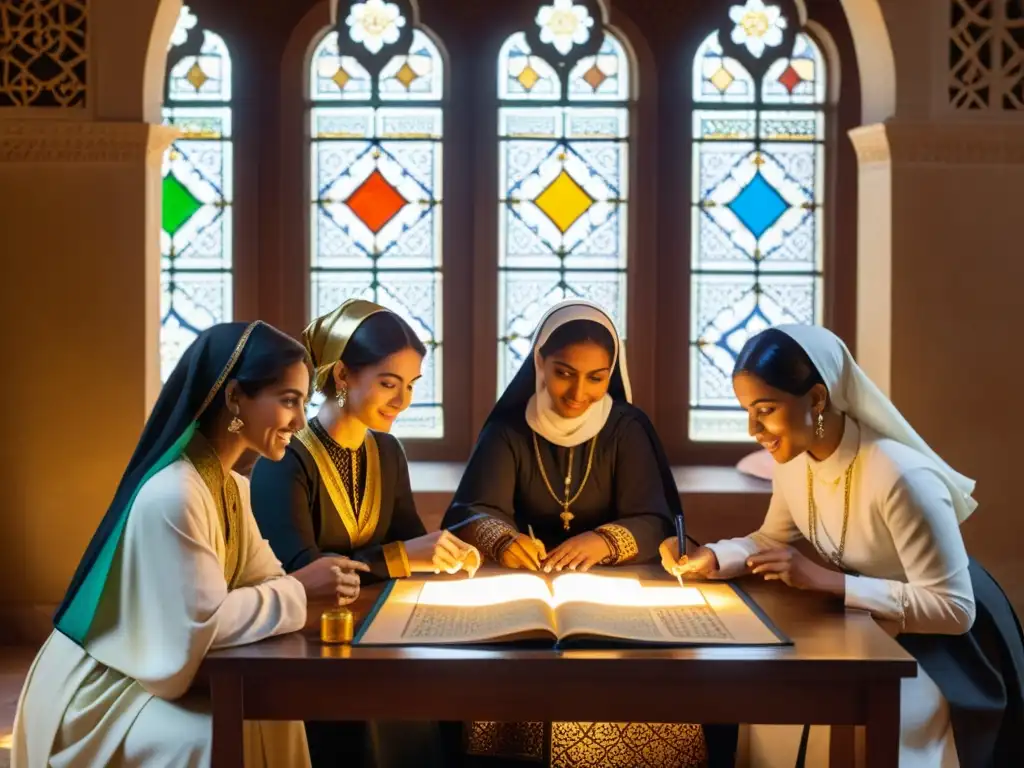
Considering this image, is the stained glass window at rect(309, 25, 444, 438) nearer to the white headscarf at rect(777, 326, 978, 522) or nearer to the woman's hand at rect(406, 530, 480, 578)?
the woman's hand at rect(406, 530, 480, 578)

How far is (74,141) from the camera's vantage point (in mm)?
5473

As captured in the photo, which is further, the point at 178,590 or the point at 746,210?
the point at 746,210

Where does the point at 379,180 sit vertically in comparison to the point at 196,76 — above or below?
below

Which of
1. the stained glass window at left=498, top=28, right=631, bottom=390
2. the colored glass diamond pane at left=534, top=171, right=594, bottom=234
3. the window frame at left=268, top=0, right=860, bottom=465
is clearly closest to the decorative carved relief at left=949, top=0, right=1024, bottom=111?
the window frame at left=268, top=0, right=860, bottom=465

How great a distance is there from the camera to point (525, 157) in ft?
22.3

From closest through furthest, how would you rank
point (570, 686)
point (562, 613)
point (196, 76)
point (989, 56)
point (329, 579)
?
point (570, 686) → point (562, 613) → point (329, 579) → point (989, 56) → point (196, 76)

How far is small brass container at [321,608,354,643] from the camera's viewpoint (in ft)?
8.63

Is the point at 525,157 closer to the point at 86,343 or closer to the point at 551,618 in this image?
the point at 86,343

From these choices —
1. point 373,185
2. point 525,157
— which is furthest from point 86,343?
point 525,157

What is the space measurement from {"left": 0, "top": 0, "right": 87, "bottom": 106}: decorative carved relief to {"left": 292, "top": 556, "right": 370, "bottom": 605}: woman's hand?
128 inches

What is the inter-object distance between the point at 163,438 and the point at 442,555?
30.9 inches

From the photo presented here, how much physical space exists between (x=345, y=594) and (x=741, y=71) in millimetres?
4620

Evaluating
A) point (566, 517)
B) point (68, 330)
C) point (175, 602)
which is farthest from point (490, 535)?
point (68, 330)

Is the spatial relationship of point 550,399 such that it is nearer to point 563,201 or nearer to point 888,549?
point 888,549
